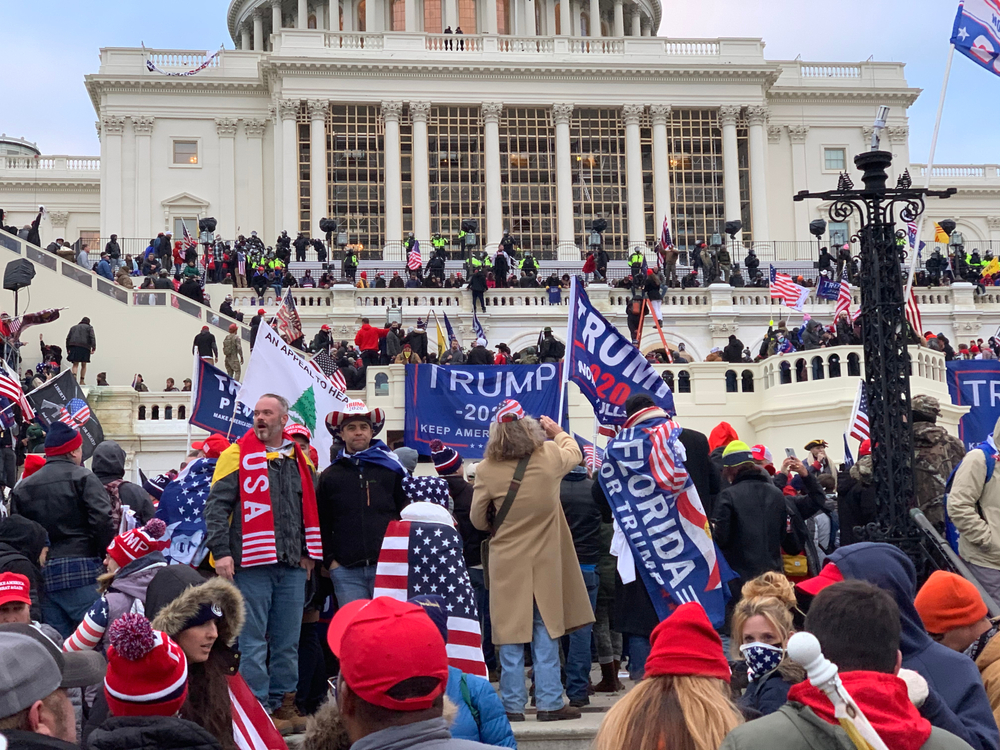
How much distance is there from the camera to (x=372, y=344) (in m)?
27.1

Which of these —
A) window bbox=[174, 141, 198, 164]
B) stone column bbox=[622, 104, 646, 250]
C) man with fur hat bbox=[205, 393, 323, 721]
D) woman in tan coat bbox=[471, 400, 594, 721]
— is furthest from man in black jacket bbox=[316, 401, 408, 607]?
window bbox=[174, 141, 198, 164]

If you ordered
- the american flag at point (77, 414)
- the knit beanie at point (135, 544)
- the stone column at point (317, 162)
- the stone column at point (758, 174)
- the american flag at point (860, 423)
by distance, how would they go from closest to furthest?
1. the knit beanie at point (135, 544)
2. the american flag at point (77, 414)
3. the american flag at point (860, 423)
4. the stone column at point (317, 162)
5. the stone column at point (758, 174)

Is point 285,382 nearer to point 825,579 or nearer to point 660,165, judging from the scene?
point 825,579

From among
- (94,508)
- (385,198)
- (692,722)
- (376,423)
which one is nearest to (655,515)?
(376,423)

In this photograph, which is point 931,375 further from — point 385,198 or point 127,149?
point 127,149

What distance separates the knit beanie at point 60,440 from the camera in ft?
24.3

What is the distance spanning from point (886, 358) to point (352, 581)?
3.31 meters

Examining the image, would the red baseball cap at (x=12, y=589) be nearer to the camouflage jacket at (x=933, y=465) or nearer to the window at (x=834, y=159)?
the camouflage jacket at (x=933, y=465)

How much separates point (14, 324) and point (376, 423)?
45.8 ft

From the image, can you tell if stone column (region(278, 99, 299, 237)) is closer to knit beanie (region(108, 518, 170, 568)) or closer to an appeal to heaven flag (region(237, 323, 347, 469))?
an appeal to heaven flag (region(237, 323, 347, 469))

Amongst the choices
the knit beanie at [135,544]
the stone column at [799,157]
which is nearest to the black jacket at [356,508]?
the knit beanie at [135,544]

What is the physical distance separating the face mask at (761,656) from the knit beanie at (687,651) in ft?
4.14

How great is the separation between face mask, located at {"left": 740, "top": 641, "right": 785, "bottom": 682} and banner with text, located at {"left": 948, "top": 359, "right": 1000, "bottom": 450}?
12120mm

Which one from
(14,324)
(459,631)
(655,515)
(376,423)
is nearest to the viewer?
(459,631)
